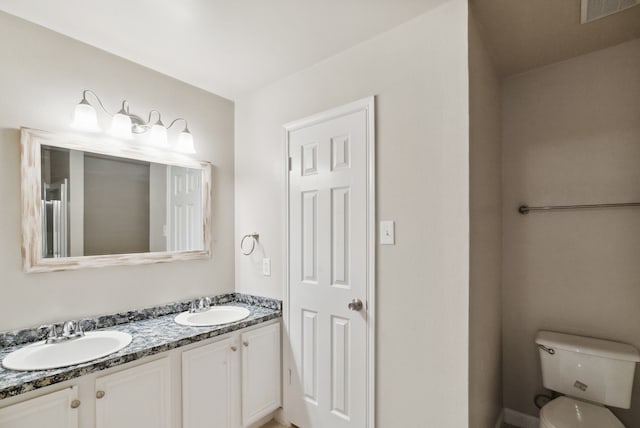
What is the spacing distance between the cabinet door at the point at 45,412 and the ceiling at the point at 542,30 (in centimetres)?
255

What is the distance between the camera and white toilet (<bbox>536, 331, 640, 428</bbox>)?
163 cm

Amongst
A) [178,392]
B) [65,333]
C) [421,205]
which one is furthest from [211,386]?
[421,205]

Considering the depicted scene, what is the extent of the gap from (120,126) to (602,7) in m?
2.71

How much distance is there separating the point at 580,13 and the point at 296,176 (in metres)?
1.79

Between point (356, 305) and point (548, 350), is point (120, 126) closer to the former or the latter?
point (356, 305)

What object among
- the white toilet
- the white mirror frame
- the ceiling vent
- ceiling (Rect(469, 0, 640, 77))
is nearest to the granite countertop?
the white mirror frame

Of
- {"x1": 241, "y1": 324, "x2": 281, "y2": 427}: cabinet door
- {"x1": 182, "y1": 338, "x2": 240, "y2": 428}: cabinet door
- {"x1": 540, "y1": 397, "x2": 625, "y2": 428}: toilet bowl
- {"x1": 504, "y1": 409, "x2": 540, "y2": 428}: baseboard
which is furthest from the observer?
{"x1": 504, "y1": 409, "x2": 540, "y2": 428}: baseboard

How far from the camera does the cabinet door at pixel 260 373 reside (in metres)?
1.96

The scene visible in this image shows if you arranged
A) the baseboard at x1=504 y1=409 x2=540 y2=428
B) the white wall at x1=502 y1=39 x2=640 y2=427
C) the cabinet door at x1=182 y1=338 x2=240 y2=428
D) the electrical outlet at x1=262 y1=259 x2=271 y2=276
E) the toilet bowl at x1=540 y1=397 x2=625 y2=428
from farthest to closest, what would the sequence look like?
the electrical outlet at x1=262 y1=259 x2=271 y2=276 < the baseboard at x1=504 y1=409 x2=540 y2=428 < the white wall at x1=502 y1=39 x2=640 y2=427 < the cabinet door at x1=182 y1=338 x2=240 y2=428 < the toilet bowl at x1=540 y1=397 x2=625 y2=428

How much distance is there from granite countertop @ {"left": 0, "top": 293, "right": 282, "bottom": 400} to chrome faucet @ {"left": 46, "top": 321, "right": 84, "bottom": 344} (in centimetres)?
8

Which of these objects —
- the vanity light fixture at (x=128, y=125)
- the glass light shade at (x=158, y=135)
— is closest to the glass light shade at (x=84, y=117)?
the vanity light fixture at (x=128, y=125)

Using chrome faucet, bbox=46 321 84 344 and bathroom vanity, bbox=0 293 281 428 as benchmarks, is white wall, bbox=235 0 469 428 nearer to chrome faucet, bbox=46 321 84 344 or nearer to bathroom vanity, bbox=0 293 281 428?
bathroom vanity, bbox=0 293 281 428

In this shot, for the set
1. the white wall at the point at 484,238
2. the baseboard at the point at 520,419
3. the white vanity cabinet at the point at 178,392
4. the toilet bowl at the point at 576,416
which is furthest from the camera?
the baseboard at the point at 520,419

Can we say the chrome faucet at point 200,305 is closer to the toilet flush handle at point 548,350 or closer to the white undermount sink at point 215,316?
the white undermount sink at point 215,316
